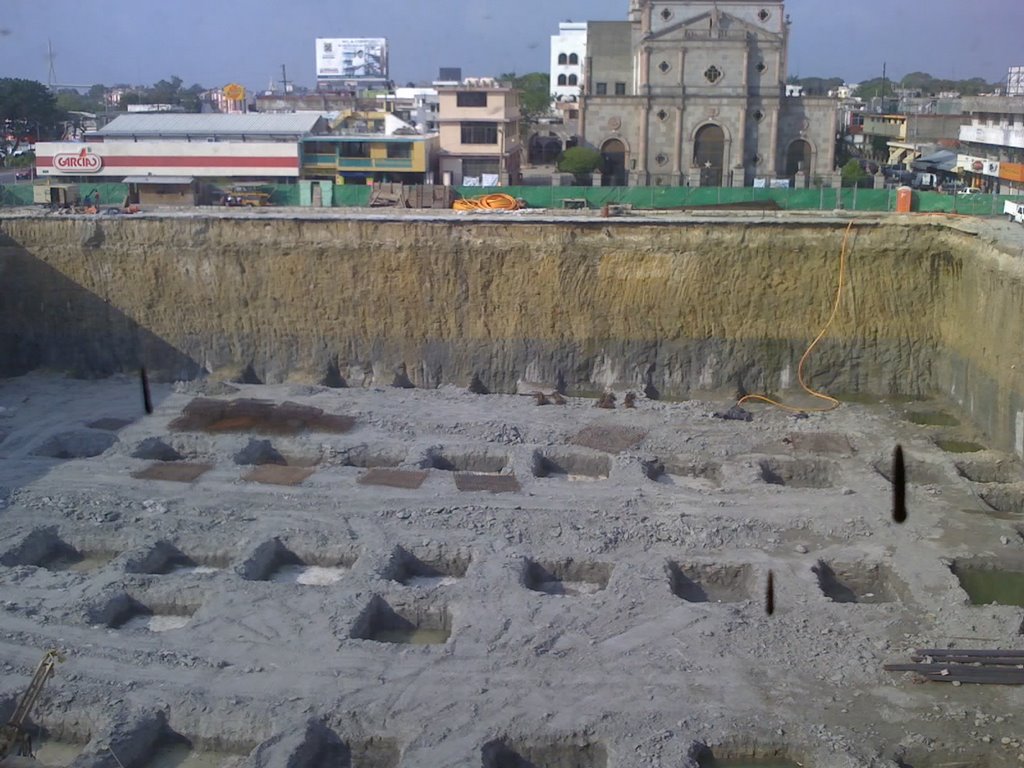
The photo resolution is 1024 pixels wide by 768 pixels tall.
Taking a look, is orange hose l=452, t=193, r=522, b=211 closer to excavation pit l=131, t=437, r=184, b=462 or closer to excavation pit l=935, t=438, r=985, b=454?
excavation pit l=131, t=437, r=184, b=462

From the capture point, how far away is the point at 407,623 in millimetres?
11836

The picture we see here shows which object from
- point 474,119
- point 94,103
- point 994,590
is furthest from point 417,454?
point 94,103

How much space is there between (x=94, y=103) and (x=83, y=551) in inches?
2413

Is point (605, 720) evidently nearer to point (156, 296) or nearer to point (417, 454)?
point (417, 454)

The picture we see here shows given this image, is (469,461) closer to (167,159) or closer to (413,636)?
(413,636)

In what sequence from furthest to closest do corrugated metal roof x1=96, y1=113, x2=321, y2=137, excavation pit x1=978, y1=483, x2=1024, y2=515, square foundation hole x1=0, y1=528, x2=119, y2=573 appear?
corrugated metal roof x1=96, y1=113, x2=321, y2=137 → excavation pit x1=978, y1=483, x2=1024, y2=515 → square foundation hole x1=0, y1=528, x2=119, y2=573

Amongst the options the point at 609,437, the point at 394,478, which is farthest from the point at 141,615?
the point at 609,437

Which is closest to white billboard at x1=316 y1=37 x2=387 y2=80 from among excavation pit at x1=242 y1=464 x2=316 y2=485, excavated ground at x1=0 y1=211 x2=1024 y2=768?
excavated ground at x1=0 y1=211 x2=1024 y2=768

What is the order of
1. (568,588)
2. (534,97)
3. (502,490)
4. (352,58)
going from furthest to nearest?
1. (352,58)
2. (534,97)
3. (502,490)
4. (568,588)

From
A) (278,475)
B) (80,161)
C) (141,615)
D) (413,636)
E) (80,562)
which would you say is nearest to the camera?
(413,636)

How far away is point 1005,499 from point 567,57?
57234 mm

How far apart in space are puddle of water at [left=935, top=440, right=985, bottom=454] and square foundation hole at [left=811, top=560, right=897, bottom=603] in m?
5.28

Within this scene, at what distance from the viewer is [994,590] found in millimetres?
12781

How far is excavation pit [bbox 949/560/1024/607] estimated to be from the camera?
12688 millimetres
